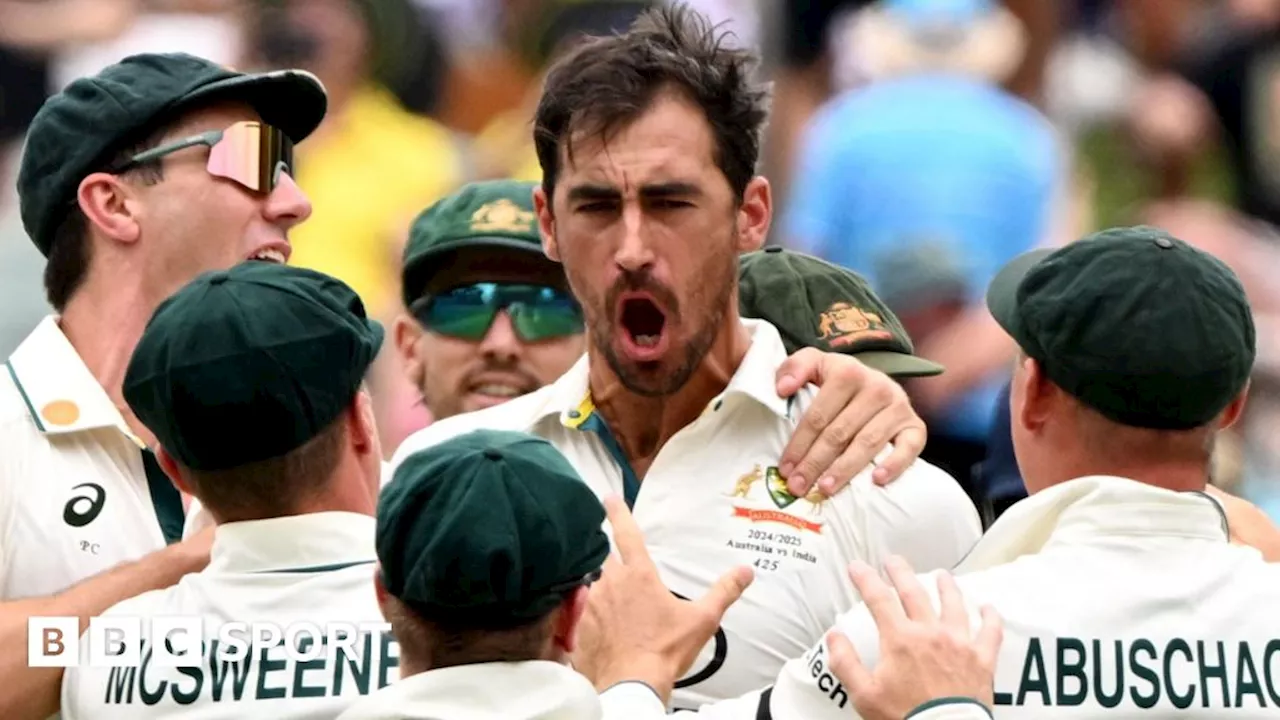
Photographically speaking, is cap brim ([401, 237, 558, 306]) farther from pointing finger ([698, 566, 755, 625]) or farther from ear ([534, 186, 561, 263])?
pointing finger ([698, 566, 755, 625])

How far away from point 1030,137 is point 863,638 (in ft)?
16.1

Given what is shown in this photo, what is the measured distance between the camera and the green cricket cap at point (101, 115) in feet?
15.3

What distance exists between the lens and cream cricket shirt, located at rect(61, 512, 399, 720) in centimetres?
351

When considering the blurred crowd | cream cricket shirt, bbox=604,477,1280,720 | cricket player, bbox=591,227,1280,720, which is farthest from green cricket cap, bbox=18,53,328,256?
the blurred crowd

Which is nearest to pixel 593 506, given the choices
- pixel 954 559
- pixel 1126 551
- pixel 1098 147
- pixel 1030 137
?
pixel 1126 551

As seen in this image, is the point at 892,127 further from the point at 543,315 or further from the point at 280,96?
the point at 280,96

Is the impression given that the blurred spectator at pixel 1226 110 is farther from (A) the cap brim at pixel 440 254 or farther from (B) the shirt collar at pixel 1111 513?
(B) the shirt collar at pixel 1111 513

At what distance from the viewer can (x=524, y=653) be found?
3.23m

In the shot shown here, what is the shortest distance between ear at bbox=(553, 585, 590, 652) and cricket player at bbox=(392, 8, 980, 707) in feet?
2.82

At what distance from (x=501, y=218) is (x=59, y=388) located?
147 cm

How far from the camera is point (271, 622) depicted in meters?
3.55

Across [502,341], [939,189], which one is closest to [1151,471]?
[502,341]

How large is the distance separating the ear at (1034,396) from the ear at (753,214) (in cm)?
82

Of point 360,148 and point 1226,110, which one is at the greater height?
point 360,148
